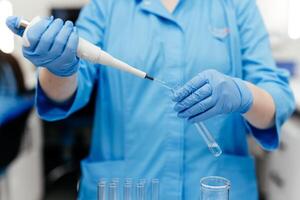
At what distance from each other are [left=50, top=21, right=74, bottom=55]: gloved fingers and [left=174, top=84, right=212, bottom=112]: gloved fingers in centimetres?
24

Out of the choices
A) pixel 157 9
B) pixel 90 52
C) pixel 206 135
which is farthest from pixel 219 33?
pixel 90 52

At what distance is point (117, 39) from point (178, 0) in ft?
0.59

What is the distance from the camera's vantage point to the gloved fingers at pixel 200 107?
0.83 m

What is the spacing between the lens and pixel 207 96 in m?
0.83

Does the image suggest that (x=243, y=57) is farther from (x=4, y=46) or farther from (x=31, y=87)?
(x=4, y=46)

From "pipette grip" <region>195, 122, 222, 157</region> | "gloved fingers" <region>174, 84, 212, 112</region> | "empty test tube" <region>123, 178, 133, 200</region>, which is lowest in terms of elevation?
"empty test tube" <region>123, 178, 133, 200</region>

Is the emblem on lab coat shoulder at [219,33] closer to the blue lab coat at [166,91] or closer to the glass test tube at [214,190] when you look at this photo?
the blue lab coat at [166,91]

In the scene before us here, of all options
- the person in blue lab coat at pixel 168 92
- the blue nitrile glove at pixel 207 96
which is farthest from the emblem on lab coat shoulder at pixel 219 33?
the blue nitrile glove at pixel 207 96

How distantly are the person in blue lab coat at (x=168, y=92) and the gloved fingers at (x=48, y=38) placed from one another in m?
0.17

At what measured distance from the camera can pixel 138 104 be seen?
1053 mm

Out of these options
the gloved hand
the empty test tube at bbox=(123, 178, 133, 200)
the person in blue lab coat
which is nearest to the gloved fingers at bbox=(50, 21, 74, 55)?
the gloved hand

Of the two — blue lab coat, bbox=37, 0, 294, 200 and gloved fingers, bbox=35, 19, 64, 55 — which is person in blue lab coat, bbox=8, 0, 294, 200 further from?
gloved fingers, bbox=35, 19, 64, 55

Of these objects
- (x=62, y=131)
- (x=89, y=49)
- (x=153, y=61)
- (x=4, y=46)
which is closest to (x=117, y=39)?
(x=153, y=61)

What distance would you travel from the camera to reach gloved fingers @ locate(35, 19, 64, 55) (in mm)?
776
